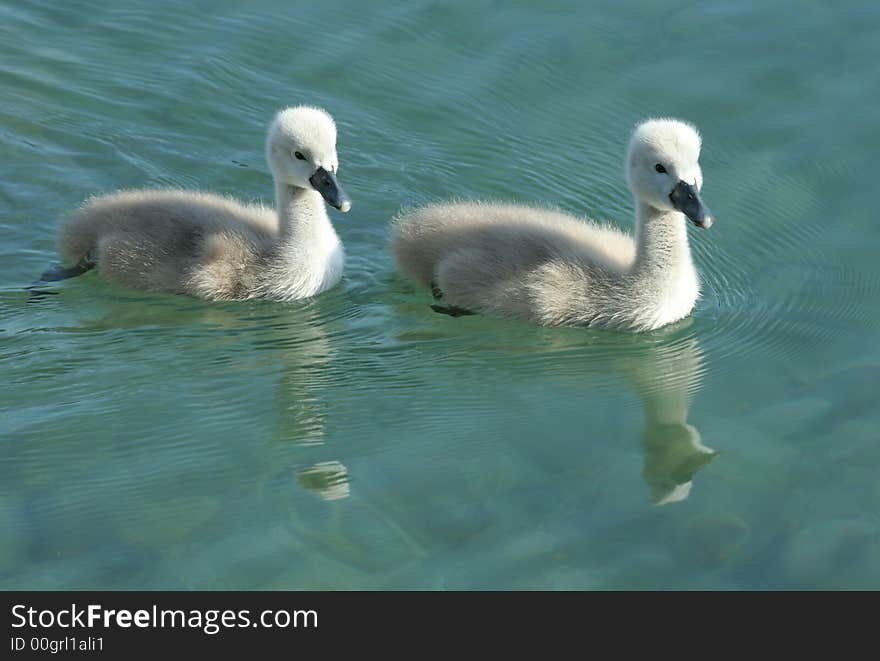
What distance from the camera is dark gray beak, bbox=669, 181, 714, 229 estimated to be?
7.13m

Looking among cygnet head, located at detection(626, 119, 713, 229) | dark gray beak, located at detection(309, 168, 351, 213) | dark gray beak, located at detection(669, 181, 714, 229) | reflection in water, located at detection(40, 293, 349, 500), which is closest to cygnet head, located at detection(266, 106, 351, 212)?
dark gray beak, located at detection(309, 168, 351, 213)

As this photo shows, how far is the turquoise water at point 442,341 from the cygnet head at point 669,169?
61cm

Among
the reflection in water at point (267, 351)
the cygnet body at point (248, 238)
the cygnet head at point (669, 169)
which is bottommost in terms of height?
the reflection in water at point (267, 351)

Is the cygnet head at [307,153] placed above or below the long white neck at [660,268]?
above

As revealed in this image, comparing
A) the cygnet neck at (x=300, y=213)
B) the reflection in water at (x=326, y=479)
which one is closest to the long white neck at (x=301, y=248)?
the cygnet neck at (x=300, y=213)

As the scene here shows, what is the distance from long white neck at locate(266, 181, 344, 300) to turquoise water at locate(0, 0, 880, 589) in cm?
15

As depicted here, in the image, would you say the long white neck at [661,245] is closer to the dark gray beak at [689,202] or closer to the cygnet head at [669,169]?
the cygnet head at [669,169]

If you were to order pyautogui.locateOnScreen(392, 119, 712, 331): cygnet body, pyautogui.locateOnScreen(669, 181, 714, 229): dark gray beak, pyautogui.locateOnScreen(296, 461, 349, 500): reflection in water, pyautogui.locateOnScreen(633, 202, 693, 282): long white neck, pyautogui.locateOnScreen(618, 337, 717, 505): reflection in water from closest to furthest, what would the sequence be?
1. pyautogui.locateOnScreen(296, 461, 349, 500): reflection in water
2. pyautogui.locateOnScreen(618, 337, 717, 505): reflection in water
3. pyautogui.locateOnScreen(669, 181, 714, 229): dark gray beak
4. pyautogui.locateOnScreen(392, 119, 712, 331): cygnet body
5. pyautogui.locateOnScreen(633, 202, 693, 282): long white neck

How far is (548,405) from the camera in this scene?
6637 mm

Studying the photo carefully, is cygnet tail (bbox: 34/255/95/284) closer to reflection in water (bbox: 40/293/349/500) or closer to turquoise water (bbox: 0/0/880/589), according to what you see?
turquoise water (bbox: 0/0/880/589)

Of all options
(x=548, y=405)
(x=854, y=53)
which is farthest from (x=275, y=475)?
(x=854, y=53)

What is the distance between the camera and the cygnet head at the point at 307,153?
7570mm

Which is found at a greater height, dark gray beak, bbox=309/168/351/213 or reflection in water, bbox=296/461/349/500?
dark gray beak, bbox=309/168/351/213

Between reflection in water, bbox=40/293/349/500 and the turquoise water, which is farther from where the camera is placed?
reflection in water, bbox=40/293/349/500
